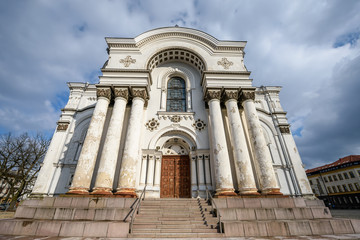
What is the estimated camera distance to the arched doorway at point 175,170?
422 inches

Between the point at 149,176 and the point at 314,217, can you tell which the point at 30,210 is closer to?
the point at 149,176

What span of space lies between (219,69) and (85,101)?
12.8 meters

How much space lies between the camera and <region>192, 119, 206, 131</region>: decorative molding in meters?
12.1

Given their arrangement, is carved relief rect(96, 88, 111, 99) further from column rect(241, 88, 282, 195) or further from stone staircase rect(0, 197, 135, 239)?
column rect(241, 88, 282, 195)

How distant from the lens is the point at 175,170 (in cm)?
1139

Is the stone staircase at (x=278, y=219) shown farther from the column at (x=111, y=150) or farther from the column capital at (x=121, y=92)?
the column capital at (x=121, y=92)

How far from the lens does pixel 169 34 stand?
14734 millimetres

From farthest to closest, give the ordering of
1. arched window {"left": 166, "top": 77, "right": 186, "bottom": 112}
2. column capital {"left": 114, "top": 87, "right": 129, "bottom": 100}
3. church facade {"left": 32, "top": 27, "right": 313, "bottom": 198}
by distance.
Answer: arched window {"left": 166, "top": 77, "right": 186, "bottom": 112}, column capital {"left": 114, "top": 87, "right": 129, "bottom": 100}, church facade {"left": 32, "top": 27, "right": 313, "bottom": 198}

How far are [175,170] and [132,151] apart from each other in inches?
137

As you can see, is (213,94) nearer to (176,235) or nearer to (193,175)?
(193,175)

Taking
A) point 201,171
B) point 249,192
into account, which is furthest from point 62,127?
point 249,192

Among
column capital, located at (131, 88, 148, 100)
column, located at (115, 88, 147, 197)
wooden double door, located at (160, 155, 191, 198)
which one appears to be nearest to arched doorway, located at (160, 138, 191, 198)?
wooden double door, located at (160, 155, 191, 198)

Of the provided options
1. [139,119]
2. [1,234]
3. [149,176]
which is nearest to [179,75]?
[139,119]

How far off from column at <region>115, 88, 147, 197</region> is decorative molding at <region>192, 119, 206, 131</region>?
4.16m
